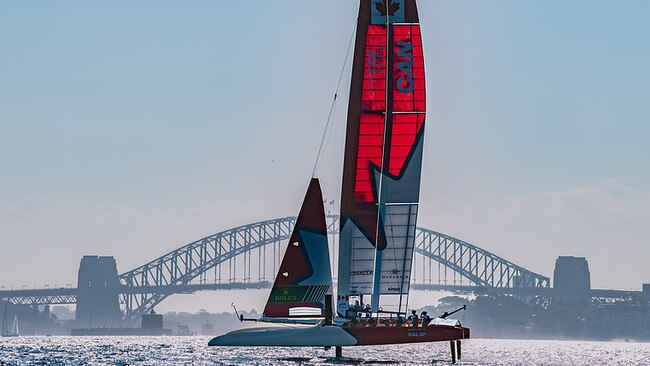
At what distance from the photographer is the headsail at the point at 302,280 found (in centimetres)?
5262

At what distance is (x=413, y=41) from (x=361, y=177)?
5.24 m

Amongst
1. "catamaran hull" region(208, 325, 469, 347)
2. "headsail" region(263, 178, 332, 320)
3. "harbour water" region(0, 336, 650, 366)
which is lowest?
"harbour water" region(0, 336, 650, 366)

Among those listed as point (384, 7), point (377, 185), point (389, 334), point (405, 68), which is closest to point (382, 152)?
point (377, 185)

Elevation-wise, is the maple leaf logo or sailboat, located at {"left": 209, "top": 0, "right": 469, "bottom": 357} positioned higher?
the maple leaf logo

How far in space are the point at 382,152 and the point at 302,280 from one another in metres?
5.81

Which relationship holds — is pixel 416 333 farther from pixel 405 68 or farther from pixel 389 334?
pixel 405 68

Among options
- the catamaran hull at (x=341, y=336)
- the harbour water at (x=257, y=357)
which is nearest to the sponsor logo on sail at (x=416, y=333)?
the catamaran hull at (x=341, y=336)

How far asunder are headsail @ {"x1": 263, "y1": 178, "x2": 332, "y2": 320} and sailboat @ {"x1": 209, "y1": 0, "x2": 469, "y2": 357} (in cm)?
4

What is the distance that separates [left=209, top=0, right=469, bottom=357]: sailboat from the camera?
5050 centimetres

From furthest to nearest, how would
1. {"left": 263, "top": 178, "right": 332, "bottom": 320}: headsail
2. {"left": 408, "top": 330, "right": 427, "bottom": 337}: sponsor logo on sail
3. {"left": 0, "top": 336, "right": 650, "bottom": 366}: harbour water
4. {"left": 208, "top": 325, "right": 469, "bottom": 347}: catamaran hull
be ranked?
{"left": 0, "top": 336, "right": 650, "bottom": 366}: harbour water → {"left": 263, "top": 178, "right": 332, "bottom": 320}: headsail → {"left": 408, "top": 330, "right": 427, "bottom": 337}: sponsor logo on sail → {"left": 208, "top": 325, "right": 469, "bottom": 347}: catamaran hull

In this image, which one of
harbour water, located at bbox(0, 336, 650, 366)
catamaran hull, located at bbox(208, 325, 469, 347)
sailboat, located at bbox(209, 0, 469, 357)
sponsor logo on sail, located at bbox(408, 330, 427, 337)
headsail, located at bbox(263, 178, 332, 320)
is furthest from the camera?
harbour water, located at bbox(0, 336, 650, 366)

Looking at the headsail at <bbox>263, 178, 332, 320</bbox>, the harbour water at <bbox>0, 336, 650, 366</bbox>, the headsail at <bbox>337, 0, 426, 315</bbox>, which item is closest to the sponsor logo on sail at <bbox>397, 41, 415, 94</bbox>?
the headsail at <bbox>337, 0, 426, 315</bbox>

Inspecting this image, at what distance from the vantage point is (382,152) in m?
51.0

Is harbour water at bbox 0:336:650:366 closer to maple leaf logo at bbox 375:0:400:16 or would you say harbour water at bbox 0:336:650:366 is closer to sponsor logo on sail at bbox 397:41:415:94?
sponsor logo on sail at bbox 397:41:415:94
